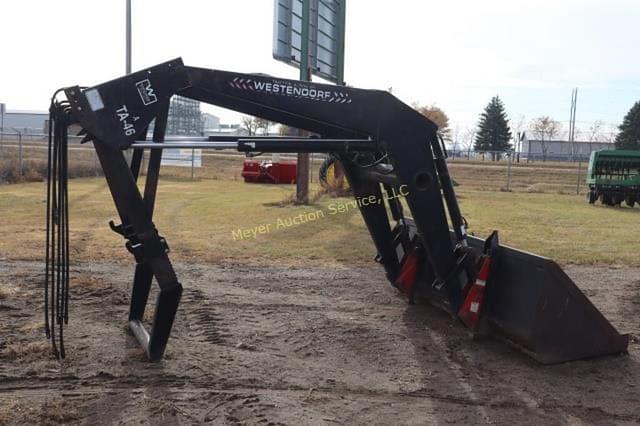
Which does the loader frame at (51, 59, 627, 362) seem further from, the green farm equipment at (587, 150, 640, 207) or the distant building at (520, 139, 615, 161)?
the distant building at (520, 139, 615, 161)

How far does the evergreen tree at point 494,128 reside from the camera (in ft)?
232

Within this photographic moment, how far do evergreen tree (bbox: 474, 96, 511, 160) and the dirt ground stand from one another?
218 ft

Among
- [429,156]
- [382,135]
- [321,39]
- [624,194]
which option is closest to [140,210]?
[382,135]

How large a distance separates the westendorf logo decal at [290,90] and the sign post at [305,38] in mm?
11406

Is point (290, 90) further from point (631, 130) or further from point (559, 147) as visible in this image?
point (559, 147)

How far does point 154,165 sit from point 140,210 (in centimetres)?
47

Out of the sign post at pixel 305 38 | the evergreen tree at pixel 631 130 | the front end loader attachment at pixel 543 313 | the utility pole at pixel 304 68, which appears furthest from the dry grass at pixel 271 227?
the evergreen tree at pixel 631 130

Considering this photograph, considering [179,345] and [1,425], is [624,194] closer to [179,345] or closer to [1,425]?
[179,345]

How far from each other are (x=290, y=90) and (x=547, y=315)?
2.46 m

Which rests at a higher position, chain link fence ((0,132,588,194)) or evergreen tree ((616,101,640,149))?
evergreen tree ((616,101,640,149))

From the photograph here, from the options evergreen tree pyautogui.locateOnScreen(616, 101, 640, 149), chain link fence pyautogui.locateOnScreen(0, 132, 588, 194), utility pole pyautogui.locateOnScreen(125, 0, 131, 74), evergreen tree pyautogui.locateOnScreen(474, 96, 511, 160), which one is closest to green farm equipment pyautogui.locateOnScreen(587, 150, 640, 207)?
chain link fence pyautogui.locateOnScreen(0, 132, 588, 194)

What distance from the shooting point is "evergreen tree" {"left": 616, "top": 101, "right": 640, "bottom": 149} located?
5734 centimetres

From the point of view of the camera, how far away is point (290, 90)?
183 inches

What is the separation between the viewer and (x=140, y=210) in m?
4.34
